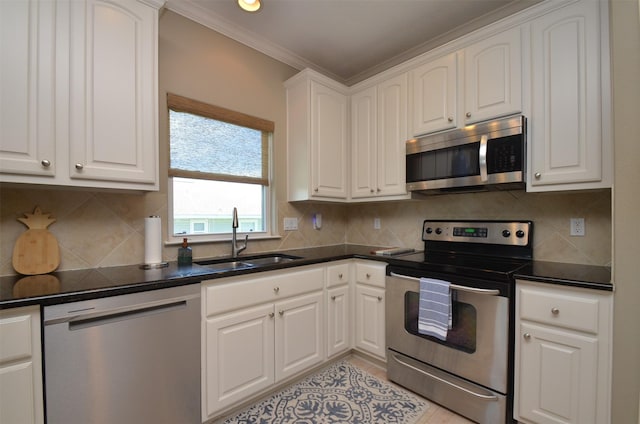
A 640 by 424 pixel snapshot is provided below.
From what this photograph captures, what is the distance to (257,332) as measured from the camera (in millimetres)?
1794

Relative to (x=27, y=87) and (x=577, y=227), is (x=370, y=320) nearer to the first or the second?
(x=577, y=227)

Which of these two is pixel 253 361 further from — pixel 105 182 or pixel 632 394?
pixel 632 394

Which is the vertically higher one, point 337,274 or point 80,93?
point 80,93

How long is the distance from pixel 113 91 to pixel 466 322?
2.38 m

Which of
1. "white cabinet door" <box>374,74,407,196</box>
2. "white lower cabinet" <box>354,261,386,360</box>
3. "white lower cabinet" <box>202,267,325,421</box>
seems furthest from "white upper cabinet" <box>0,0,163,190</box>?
"white cabinet door" <box>374,74,407,196</box>

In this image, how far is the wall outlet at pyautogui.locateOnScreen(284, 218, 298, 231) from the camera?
2662 millimetres

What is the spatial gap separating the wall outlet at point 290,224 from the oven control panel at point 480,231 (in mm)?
1173

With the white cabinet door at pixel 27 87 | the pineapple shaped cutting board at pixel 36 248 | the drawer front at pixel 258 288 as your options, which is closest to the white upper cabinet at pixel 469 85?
the drawer front at pixel 258 288

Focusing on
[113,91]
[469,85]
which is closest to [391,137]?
[469,85]

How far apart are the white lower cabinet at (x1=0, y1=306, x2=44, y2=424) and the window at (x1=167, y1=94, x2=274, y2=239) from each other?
3.20 feet

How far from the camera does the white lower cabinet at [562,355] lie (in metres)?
1.34

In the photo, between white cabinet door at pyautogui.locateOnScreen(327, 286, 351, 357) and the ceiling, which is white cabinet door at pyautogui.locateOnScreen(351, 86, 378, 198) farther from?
white cabinet door at pyautogui.locateOnScreen(327, 286, 351, 357)

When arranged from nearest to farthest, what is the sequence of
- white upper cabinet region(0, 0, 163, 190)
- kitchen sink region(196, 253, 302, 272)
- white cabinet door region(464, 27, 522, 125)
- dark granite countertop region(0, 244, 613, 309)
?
dark granite countertop region(0, 244, 613, 309), white upper cabinet region(0, 0, 163, 190), white cabinet door region(464, 27, 522, 125), kitchen sink region(196, 253, 302, 272)

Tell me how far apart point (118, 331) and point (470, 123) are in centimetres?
240
